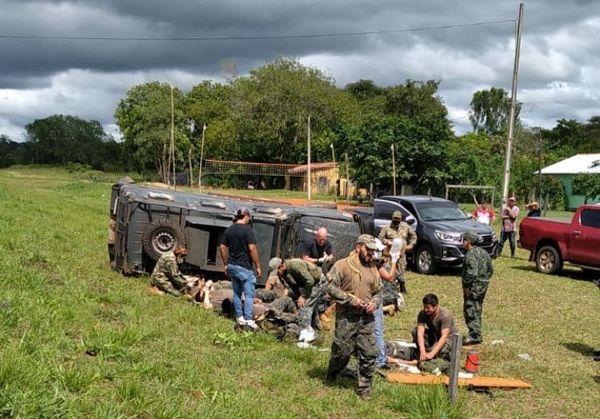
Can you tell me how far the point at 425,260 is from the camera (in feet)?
53.4

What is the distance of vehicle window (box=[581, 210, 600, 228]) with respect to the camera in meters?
15.6

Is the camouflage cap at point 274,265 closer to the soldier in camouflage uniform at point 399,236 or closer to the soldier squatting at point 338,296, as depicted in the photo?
the soldier squatting at point 338,296

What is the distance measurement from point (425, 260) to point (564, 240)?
344 cm

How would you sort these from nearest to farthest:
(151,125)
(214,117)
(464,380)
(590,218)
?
(464,380)
(590,218)
(151,125)
(214,117)

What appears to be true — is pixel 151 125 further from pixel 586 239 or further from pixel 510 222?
pixel 586 239

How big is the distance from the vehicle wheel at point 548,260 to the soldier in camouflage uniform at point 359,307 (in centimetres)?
1083

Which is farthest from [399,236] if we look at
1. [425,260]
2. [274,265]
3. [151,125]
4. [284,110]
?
[151,125]

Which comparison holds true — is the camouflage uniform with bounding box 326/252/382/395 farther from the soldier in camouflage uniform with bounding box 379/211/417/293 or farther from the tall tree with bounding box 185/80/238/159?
the tall tree with bounding box 185/80/238/159

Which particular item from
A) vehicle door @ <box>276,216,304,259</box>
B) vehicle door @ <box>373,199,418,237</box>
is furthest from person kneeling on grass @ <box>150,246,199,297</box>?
vehicle door @ <box>373,199,418,237</box>

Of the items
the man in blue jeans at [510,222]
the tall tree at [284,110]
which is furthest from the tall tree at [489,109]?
the man in blue jeans at [510,222]

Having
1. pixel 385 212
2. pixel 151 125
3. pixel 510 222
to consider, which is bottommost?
pixel 510 222

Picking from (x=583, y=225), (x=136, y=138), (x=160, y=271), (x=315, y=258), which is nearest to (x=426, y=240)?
(x=583, y=225)

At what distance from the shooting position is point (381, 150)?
128ft

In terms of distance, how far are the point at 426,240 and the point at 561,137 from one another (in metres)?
70.2
